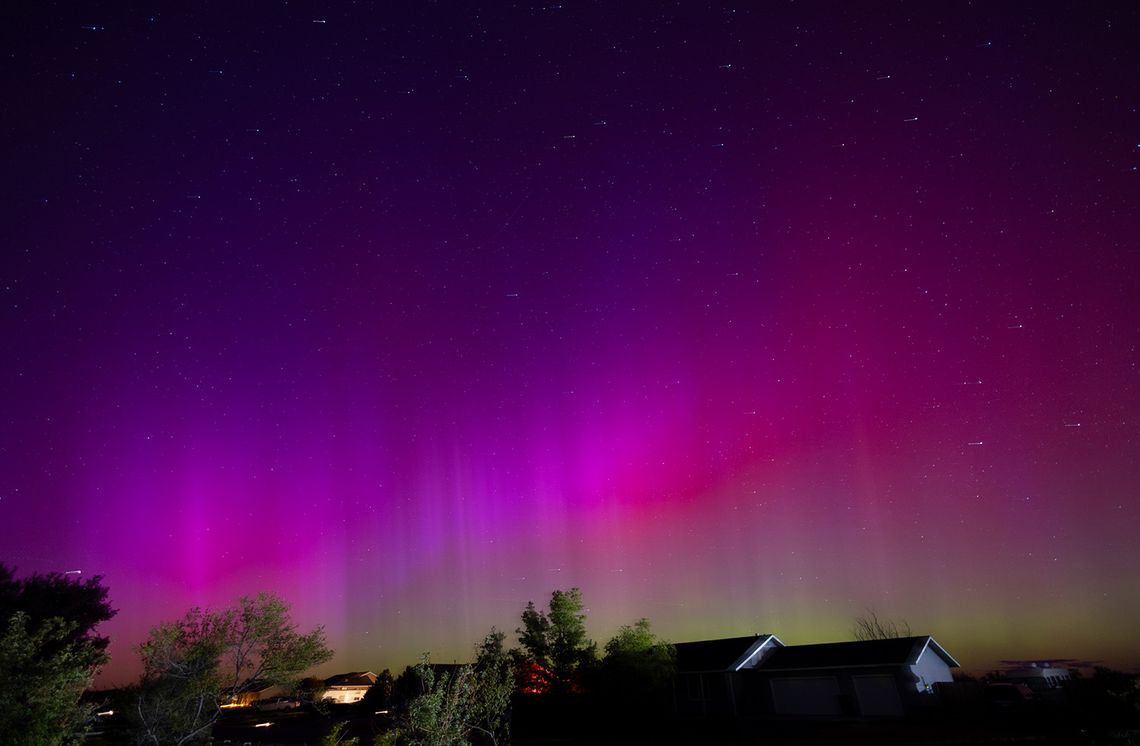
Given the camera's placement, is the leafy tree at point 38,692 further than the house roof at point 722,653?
No

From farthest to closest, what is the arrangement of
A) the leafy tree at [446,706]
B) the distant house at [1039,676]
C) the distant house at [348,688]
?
the distant house at [348,688] < the distant house at [1039,676] < the leafy tree at [446,706]

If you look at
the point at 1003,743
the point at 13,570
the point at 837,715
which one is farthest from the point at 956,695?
the point at 13,570

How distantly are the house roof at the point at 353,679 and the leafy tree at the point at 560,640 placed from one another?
6777 centimetres

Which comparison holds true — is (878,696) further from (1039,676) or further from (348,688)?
(348,688)

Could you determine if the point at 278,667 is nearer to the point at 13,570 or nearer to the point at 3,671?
the point at 3,671

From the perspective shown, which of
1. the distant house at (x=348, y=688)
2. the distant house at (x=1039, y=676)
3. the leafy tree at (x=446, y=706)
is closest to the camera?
the leafy tree at (x=446, y=706)

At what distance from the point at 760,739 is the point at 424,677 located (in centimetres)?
2323

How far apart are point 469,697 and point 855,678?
107ft

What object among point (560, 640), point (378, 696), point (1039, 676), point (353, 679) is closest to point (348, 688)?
point (353, 679)

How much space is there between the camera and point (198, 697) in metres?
17.6

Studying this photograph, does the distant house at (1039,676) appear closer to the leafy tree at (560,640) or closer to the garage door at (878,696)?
the garage door at (878,696)

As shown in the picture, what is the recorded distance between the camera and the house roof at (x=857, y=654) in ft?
125

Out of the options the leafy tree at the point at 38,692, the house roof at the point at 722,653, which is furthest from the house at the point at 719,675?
the leafy tree at the point at 38,692

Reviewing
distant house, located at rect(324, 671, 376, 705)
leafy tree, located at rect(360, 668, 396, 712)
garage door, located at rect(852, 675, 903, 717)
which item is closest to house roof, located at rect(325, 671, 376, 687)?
distant house, located at rect(324, 671, 376, 705)
